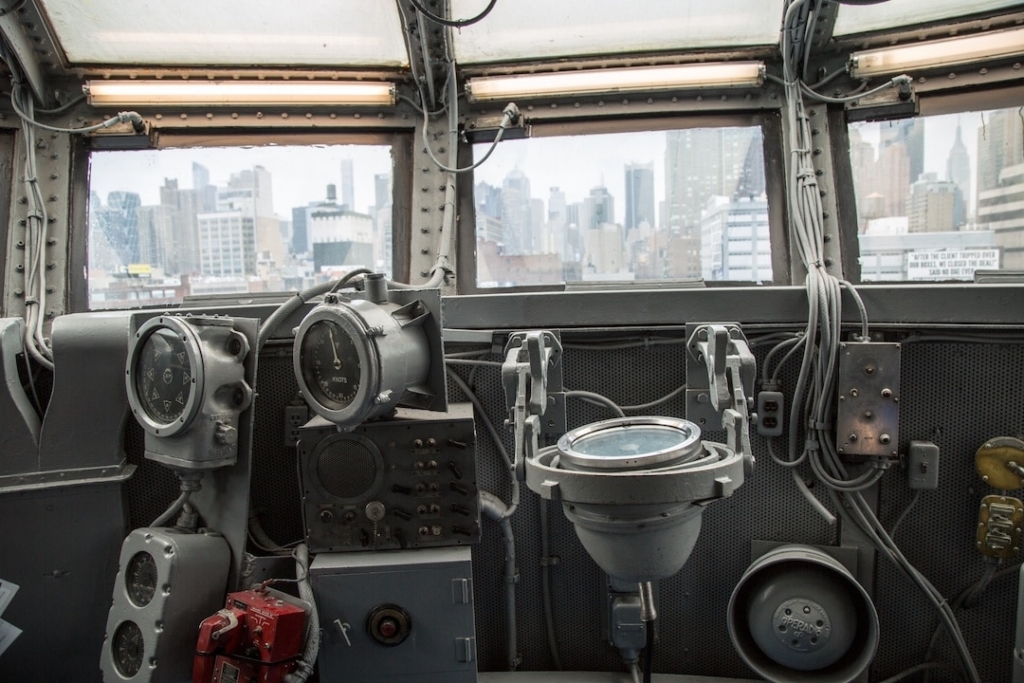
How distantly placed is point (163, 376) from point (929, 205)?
98.0 inches

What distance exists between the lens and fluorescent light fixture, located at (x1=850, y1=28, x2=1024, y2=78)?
199cm

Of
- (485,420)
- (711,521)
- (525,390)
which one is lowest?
(711,521)

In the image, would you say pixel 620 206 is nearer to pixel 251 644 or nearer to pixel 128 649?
Result: pixel 251 644

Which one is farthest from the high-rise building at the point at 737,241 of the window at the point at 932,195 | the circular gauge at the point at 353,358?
the circular gauge at the point at 353,358

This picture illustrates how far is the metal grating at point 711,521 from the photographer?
1.82 metres

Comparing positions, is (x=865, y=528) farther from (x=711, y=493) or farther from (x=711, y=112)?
(x=711, y=112)

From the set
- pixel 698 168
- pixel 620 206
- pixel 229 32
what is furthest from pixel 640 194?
pixel 229 32

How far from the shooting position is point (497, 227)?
2.37 meters

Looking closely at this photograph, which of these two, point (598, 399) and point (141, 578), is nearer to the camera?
point (141, 578)

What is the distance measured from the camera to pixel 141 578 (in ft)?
5.53

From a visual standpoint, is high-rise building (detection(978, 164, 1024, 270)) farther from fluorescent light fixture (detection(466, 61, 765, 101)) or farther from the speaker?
the speaker

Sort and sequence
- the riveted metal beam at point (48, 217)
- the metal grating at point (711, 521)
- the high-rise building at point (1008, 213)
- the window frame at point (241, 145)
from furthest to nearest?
the window frame at point (241, 145) < the riveted metal beam at point (48, 217) < the high-rise building at point (1008, 213) < the metal grating at point (711, 521)

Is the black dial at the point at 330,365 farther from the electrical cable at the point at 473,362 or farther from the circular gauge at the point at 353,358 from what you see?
the electrical cable at the point at 473,362

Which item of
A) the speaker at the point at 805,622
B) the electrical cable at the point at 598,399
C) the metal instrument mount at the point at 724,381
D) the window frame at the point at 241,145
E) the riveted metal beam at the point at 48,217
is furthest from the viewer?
the window frame at the point at 241,145
